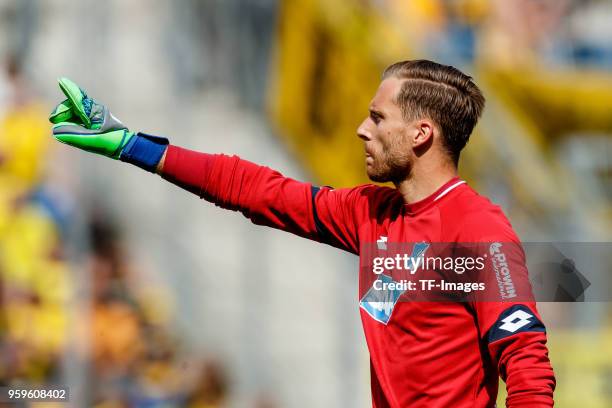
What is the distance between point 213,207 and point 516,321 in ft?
16.9

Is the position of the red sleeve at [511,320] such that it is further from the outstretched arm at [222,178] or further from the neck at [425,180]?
the outstretched arm at [222,178]

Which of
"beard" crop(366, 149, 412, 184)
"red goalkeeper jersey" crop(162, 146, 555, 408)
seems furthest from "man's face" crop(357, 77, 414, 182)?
"red goalkeeper jersey" crop(162, 146, 555, 408)

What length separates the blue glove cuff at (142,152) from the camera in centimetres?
299

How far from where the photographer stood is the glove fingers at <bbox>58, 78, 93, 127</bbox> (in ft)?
9.55

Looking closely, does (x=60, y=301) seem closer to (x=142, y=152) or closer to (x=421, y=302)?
(x=142, y=152)

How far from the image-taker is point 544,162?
937 centimetres

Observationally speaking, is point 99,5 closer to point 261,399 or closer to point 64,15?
point 64,15

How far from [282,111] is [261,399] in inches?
95.4

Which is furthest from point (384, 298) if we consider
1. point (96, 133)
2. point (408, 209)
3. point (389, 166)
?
point (96, 133)

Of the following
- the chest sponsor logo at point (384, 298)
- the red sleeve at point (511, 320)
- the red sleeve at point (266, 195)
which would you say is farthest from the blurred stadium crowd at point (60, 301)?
the red sleeve at point (511, 320)

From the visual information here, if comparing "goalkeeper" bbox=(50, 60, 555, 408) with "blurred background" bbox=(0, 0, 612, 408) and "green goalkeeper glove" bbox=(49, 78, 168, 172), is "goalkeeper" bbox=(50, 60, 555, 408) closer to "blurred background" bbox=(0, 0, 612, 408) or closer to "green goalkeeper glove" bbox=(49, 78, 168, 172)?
"green goalkeeper glove" bbox=(49, 78, 168, 172)

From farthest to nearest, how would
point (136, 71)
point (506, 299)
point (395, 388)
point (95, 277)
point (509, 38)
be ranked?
point (509, 38) < point (136, 71) < point (95, 277) < point (395, 388) < point (506, 299)

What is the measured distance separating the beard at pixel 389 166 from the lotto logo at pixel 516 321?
54 centimetres

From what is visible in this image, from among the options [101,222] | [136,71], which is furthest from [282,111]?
[101,222]
